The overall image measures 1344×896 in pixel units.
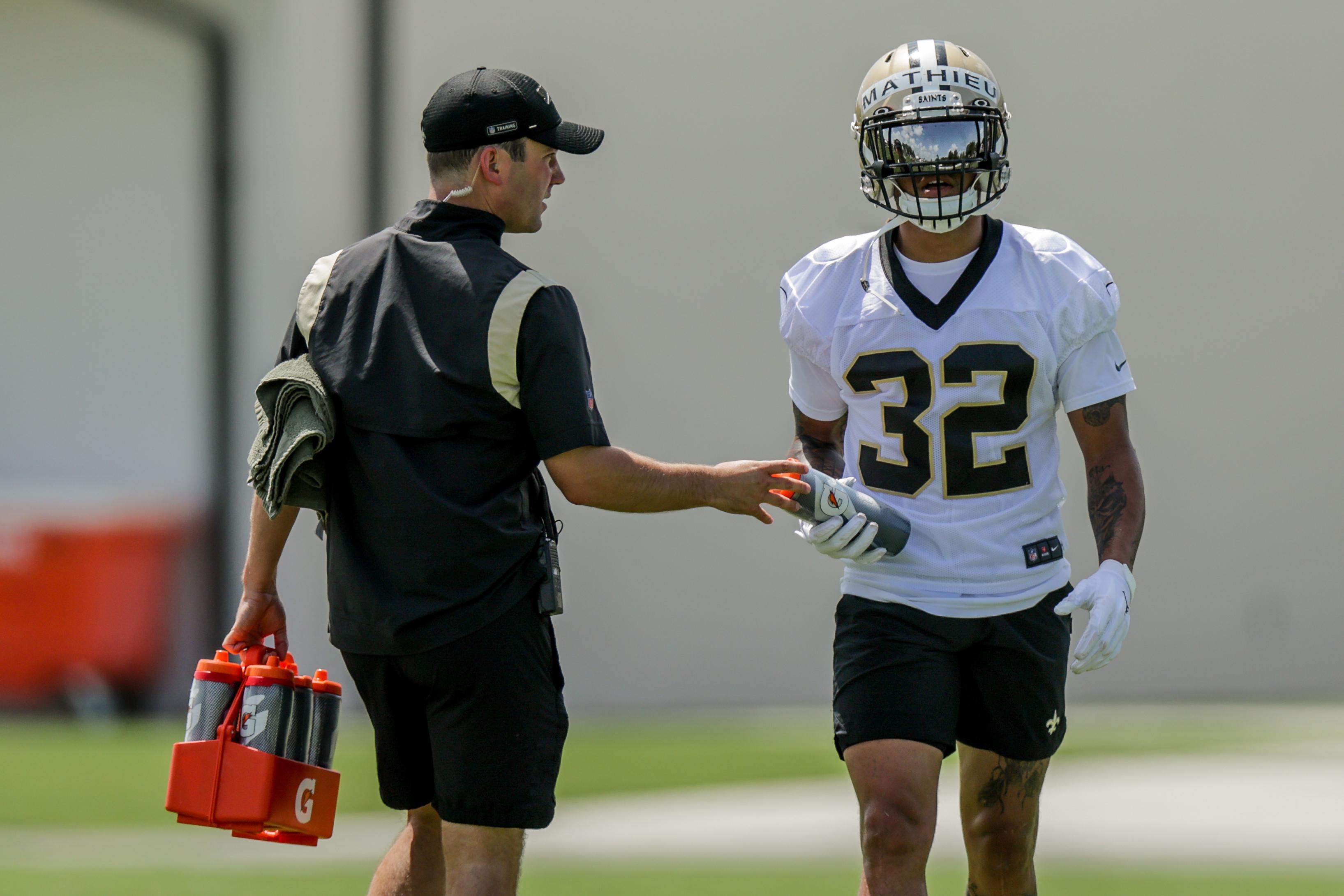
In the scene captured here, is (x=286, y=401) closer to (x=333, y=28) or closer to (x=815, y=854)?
(x=815, y=854)

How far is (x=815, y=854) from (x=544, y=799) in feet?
9.40

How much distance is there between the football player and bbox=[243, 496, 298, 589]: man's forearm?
129 cm

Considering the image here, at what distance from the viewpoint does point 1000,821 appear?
13.0ft

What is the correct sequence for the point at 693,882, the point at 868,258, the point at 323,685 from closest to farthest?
the point at 323,685 → the point at 868,258 → the point at 693,882

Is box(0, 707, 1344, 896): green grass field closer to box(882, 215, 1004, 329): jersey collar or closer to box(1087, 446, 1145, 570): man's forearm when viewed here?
box(1087, 446, 1145, 570): man's forearm

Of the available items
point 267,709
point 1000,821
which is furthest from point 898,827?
point 267,709

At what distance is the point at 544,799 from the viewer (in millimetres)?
3650

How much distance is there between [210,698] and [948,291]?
2.04m

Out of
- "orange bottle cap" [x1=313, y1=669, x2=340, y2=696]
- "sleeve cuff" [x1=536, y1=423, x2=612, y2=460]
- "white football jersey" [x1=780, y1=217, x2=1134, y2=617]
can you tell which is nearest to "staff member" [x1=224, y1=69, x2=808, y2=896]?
"sleeve cuff" [x1=536, y1=423, x2=612, y2=460]

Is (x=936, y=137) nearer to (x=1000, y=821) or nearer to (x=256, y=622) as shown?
(x=1000, y=821)

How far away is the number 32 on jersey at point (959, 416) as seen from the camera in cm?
391

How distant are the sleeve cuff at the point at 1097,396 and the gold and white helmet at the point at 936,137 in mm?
524

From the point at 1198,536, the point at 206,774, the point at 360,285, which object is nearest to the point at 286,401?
the point at 360,285

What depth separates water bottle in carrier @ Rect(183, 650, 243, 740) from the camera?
148 inches
